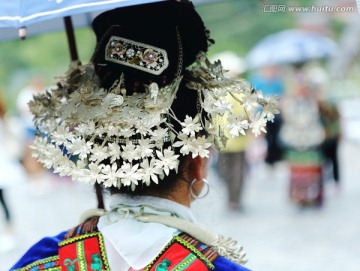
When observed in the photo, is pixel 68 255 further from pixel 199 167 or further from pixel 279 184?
pixel 279 184

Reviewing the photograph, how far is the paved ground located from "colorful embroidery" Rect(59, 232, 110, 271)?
212 centimetres

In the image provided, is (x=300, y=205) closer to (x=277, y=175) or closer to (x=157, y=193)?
(x=277, y=175)

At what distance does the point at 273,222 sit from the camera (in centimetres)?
766

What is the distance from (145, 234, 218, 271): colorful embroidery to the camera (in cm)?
186

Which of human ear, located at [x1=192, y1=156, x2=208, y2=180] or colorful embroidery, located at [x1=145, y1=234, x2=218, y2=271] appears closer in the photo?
colorful embroidery, located at [x1=145, y1=234, x2=218, y2=271]

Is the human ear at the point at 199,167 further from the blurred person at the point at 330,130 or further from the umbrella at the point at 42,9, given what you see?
the blurred person at the point at 330,130

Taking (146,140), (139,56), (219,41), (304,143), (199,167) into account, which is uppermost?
(139,56)

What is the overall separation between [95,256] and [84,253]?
0.11ft

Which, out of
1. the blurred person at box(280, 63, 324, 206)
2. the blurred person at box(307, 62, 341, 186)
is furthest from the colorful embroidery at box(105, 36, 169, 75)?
the blurred person at box(307, 62, 341, 186)

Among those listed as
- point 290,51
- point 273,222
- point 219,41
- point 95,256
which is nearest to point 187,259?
point 95,256

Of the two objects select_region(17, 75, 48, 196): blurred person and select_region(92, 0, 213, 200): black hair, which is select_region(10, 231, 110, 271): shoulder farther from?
select_region(17, 75, 48, 196): blurred person

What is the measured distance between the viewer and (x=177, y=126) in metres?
1.91

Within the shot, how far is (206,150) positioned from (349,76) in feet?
63.5

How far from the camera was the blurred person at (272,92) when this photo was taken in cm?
942
